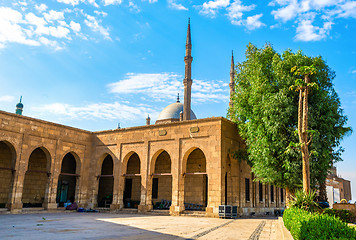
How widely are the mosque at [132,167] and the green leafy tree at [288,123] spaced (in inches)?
104

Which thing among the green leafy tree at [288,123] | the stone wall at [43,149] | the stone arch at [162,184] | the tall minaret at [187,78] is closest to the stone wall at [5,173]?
the stone wall at [43,149]

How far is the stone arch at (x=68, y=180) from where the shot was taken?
907 inches

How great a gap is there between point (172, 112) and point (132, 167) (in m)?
16.2

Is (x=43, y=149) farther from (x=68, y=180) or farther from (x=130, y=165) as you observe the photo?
(x=130, y=165)

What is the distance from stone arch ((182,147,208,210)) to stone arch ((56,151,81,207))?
8.45 meters

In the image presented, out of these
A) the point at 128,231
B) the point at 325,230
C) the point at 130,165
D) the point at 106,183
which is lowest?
the point at 128,231

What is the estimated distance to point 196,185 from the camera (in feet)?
70.6

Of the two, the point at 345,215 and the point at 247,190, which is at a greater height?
the point at 247,190

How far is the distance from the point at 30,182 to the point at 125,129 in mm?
7841

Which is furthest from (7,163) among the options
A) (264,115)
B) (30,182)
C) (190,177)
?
(264,115)

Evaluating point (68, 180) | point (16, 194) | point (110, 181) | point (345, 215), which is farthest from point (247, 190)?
point (16, 194)

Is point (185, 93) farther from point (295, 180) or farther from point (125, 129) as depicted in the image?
point (295, 180)

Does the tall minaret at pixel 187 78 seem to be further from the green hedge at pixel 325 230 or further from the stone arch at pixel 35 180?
the green hedge at pixel 325 230

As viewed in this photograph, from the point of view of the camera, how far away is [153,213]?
63.8ft
